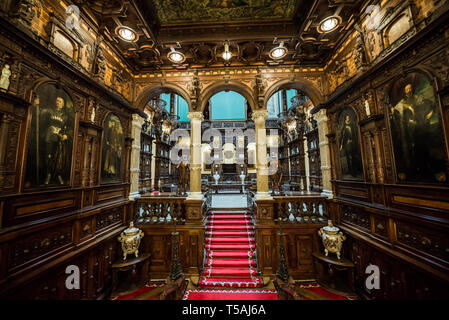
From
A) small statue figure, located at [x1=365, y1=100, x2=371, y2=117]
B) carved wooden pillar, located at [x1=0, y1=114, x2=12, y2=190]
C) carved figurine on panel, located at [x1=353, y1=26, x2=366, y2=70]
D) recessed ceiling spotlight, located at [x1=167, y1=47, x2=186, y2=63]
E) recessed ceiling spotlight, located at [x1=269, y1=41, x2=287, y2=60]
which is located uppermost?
recessed ceiling spotlight, located at [x1=167, y1=47, x2=186, y2=63]

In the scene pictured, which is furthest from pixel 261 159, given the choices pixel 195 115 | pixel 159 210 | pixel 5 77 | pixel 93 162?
pixel 5 77

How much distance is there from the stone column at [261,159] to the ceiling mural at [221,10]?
2511mm

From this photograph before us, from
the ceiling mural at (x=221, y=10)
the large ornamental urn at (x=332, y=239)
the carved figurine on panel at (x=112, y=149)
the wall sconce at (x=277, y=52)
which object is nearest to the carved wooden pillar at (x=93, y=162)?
the carved figurine on panel at (x=112, y=149)

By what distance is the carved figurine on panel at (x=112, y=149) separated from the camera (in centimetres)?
436

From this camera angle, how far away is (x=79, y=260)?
11.2 ft

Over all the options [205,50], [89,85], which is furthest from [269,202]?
[89,85]

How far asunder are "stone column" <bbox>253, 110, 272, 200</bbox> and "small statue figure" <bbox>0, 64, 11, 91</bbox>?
16.8 feet

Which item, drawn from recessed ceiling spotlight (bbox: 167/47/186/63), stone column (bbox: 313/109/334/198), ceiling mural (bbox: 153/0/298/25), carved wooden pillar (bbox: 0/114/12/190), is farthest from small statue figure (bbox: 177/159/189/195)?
stone column (bbox: 313/109/334/198)

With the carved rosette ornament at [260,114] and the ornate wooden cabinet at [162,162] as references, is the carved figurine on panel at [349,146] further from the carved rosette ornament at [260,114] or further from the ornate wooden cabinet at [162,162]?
the ornate wooden cabinet at [162,162]

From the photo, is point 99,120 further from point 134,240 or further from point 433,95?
point 433,95

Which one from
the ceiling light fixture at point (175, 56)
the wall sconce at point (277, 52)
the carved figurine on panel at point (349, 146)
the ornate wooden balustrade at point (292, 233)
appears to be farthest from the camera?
the ceiling light fixture at point (175, 56)

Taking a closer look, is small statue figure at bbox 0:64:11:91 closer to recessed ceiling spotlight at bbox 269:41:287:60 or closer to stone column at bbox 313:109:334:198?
recessed ceiling spotlight at bbox 269:41:287:60

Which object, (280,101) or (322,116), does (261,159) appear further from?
(280,101)

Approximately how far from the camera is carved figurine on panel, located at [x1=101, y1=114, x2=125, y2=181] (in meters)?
4.36
